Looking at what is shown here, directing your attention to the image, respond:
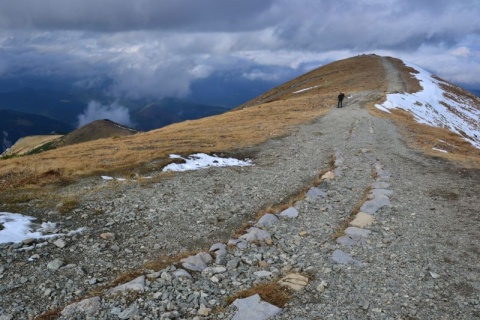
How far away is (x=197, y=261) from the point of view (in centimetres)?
1174

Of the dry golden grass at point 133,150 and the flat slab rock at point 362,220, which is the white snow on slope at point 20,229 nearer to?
the dry golden grass at point 133,150

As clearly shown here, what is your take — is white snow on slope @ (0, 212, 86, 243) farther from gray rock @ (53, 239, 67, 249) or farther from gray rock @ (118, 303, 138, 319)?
gray rock @ (118, 303, 138, 319)

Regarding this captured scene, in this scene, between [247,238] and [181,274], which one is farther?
[247,238]

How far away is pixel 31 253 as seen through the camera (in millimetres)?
12422

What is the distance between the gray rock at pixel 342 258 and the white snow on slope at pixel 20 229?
9.82m

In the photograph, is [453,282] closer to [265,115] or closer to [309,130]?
[309,130]

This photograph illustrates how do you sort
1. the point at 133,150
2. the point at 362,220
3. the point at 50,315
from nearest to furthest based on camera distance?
Answer: the point at 50,315 < the point at 362,220 < the point at 133,150

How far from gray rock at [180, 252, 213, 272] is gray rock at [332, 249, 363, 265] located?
420 centimetres

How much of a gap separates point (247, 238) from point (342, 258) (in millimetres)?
3477

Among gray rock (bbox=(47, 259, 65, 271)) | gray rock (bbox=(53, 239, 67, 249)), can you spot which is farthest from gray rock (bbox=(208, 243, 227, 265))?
gray rock (bbox=(53, 239, 67, 249))

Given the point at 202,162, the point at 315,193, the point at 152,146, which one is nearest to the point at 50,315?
the point at 315,193

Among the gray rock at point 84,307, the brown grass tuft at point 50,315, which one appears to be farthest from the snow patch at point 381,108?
the brown grass tuft at point 50,315

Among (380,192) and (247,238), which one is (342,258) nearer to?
(247,238)

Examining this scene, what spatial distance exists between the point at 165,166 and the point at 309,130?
22.1 meters
